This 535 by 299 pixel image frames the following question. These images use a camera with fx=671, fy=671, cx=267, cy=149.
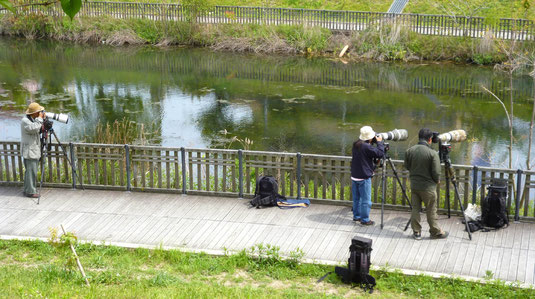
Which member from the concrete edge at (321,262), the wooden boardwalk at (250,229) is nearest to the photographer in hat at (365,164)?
the wooden boardwalk at (250,229)

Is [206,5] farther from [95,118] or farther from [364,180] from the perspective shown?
[364,180]

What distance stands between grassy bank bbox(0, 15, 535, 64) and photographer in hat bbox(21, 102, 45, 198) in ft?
72.4

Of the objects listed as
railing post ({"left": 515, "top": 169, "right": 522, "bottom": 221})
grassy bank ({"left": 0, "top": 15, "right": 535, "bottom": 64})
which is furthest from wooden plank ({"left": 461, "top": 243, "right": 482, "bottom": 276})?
grassy bank ({"left": 0, "top": 15, "right": 535, "bottom": 64})

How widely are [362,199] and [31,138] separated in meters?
5.38

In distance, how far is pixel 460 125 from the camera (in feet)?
69.4

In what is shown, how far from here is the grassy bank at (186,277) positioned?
7.80 metres

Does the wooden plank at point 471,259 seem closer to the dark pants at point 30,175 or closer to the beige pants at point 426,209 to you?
the beige pants at point 426,209

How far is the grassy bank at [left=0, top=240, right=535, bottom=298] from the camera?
7801mm

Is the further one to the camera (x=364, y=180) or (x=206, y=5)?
(x=206, y=5)

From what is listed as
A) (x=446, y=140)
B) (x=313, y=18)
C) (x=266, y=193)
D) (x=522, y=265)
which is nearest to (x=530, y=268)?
(x=522, y=265)

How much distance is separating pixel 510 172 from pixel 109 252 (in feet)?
19.1

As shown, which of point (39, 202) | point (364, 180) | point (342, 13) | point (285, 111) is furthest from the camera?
point (342, 13)

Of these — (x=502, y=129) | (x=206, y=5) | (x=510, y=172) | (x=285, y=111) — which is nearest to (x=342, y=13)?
(x=206, y=5)

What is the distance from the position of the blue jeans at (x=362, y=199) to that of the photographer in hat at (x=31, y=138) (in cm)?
511
